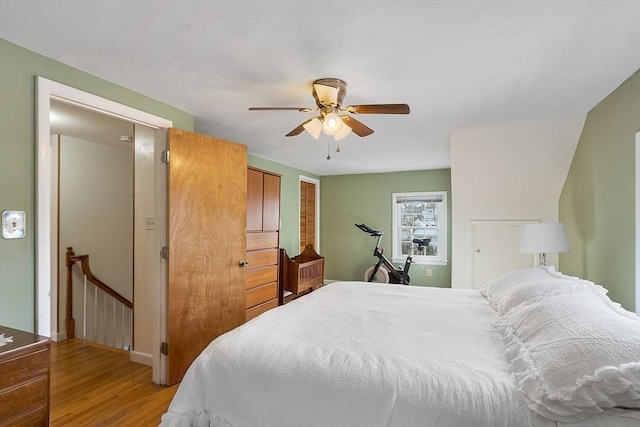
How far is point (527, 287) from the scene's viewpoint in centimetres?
189

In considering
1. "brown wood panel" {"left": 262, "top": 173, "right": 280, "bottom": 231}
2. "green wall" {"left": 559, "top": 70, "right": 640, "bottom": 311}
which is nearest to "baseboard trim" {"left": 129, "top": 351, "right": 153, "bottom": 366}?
"brown wood panel" {"left": 262, "top": 173, "right": 280, "bottom": 231}

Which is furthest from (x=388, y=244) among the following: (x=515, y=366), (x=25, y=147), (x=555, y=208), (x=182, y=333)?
(x=25, y=147)

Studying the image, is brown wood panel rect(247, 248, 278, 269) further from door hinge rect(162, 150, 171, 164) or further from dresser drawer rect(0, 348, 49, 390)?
dresser drawer rect(0, 348, 49, 390)

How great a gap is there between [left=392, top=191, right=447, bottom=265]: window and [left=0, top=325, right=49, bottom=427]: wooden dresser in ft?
16.6

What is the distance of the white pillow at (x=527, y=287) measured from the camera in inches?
68.6

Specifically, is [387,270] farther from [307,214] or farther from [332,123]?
[332,123]

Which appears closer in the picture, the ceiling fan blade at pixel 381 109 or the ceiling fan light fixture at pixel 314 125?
the ceiling fan blade at pixel 381 109

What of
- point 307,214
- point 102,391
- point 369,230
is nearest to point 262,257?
point 102,391

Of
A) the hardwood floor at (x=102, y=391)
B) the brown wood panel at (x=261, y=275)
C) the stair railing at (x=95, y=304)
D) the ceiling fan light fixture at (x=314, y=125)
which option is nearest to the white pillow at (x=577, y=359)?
the ceiling fan light fixture at (x=314, y=125)

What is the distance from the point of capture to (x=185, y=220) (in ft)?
8.39

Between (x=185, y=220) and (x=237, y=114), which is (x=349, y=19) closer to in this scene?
(x=237, y=114)

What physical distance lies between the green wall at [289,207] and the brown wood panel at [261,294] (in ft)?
3.41

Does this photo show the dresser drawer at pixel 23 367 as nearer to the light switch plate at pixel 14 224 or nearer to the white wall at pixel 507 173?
the light switch plate at pixel 14 224

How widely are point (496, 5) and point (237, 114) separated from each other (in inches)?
78.9
